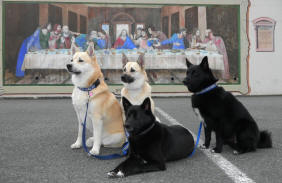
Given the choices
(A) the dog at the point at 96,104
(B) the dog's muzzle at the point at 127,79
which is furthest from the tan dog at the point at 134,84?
(A) the dog at the point at 96,104

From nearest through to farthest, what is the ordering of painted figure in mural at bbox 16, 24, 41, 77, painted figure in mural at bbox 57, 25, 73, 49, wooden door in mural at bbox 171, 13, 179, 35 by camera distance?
1. painted figure in mural at bbox 16, 24, 41, 77
2. painted figure in mural at bbox 57, 25, 73, 49
3. wooden door in mural at bbox 171, 13, 179, 35

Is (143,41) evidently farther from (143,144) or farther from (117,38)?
(143,144)

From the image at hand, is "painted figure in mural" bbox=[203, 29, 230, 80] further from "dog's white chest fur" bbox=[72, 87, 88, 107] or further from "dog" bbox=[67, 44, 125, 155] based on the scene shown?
"dog's white chest fur" bbox=[72, 87, 88, 107]

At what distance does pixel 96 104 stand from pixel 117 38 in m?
10.4

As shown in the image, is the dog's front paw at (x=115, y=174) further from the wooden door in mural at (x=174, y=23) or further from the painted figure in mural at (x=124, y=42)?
the wooden door in mural at (x=174, y=23)

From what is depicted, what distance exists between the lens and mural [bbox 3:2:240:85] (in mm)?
13547

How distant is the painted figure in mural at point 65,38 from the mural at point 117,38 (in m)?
0.05

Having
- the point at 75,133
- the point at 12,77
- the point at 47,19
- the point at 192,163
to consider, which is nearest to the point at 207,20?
the point at 47,19

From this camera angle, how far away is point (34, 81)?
1350 cm

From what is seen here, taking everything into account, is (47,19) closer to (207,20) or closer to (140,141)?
(207,20)

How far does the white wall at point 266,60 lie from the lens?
14.2 metres

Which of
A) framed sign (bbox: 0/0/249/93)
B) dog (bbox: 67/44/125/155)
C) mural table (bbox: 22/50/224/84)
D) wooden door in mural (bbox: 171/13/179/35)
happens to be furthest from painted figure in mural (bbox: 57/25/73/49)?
dog (bbox: 67/44/125/155)

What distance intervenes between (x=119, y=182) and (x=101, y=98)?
141cm

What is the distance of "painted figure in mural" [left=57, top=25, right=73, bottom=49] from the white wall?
8911 millimetres
